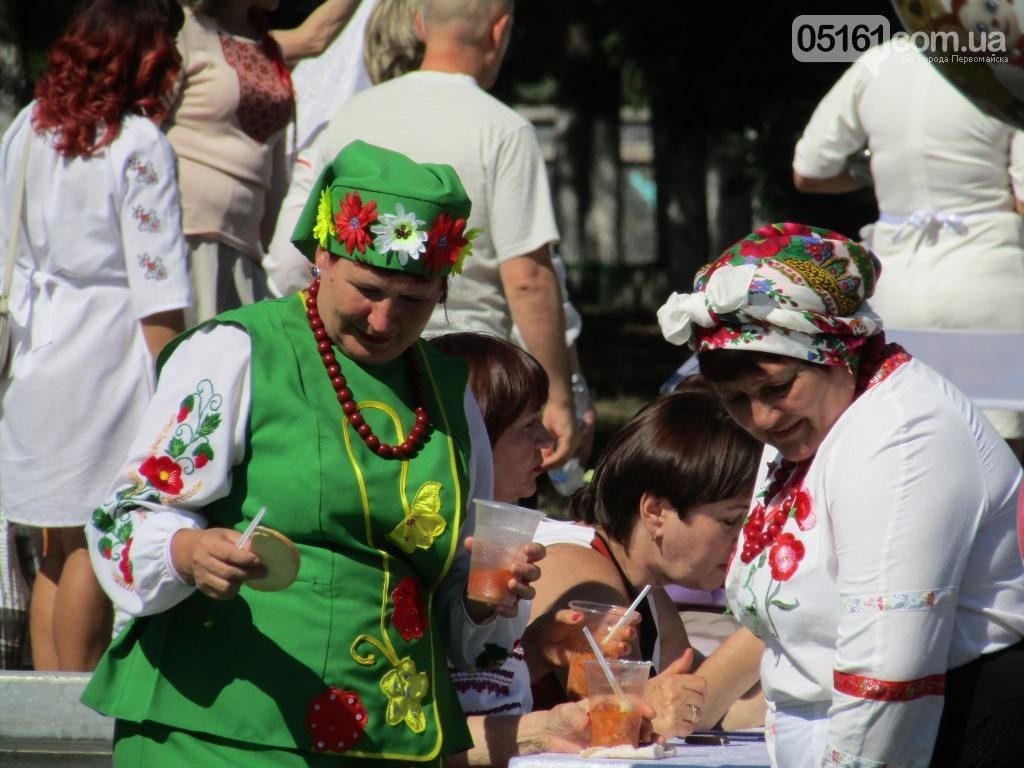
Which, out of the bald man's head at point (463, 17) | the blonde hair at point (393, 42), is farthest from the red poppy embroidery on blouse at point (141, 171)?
the blonde hair at point (393, 42)

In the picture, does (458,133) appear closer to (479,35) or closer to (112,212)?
(479,35)

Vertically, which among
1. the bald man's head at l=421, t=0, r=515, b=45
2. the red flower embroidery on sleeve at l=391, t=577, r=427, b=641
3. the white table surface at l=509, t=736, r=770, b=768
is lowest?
the white table surface at l=509, t=736, r=770, b=768

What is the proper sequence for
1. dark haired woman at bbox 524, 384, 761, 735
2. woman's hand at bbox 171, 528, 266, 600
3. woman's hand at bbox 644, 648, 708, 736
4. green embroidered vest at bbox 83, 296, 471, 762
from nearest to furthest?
woman's hand at bbox 171, 528, 266, 600 < green embroidered vest at bbox 83, 296, 471, 762 < woman's hand at bbox 644, 648, 708, 736 < dark haired woman at bbox 524, 384, 761, 735

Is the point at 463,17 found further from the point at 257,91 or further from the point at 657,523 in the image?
the point at 657,523

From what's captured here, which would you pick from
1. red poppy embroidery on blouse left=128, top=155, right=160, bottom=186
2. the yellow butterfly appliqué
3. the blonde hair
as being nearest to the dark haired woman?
the yellow butterfly appliqué

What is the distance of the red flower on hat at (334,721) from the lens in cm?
263

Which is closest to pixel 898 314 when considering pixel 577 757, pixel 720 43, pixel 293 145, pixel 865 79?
pixel 865 79

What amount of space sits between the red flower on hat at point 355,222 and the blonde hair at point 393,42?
242cm

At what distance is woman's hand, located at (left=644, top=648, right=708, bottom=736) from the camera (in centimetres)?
315

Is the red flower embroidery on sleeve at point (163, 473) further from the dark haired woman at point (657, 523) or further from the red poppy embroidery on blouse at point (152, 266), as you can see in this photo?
the red poppy embroidery on blouse at point (152, 266)

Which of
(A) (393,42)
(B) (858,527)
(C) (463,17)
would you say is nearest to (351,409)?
(B) (858,527)

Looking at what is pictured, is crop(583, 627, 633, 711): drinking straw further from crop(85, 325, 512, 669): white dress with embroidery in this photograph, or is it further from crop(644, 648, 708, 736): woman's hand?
crop(85, 325, 512, 669): white dress with embroidery

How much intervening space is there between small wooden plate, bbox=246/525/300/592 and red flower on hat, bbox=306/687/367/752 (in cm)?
27

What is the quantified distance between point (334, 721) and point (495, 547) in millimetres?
390
